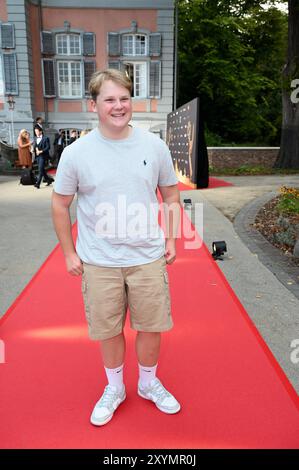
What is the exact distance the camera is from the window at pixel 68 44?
69.8 feet

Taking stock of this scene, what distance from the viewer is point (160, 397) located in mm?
2320

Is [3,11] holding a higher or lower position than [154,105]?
higher

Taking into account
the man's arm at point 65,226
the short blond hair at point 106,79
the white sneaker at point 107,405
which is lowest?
the white sneaker at point 107,405

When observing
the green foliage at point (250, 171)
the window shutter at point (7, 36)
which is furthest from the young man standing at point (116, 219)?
the window shutter at point (7, 36)

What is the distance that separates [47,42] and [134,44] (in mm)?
4472

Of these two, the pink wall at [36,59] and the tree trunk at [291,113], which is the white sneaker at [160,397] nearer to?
the tree trunk at [291,113]

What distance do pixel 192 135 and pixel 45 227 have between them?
6343 mm

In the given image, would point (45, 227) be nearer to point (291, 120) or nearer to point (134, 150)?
point (134, 150)

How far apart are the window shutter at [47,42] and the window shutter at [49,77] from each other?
490 millimetres

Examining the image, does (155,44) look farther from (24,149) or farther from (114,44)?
(24,149)

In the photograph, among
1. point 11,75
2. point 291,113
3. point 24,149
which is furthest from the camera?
point 11,75

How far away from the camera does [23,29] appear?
19.8 metres

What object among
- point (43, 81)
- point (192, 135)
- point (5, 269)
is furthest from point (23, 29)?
point (5, 269)

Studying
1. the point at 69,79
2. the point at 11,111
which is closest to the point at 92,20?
the point at 69,79
